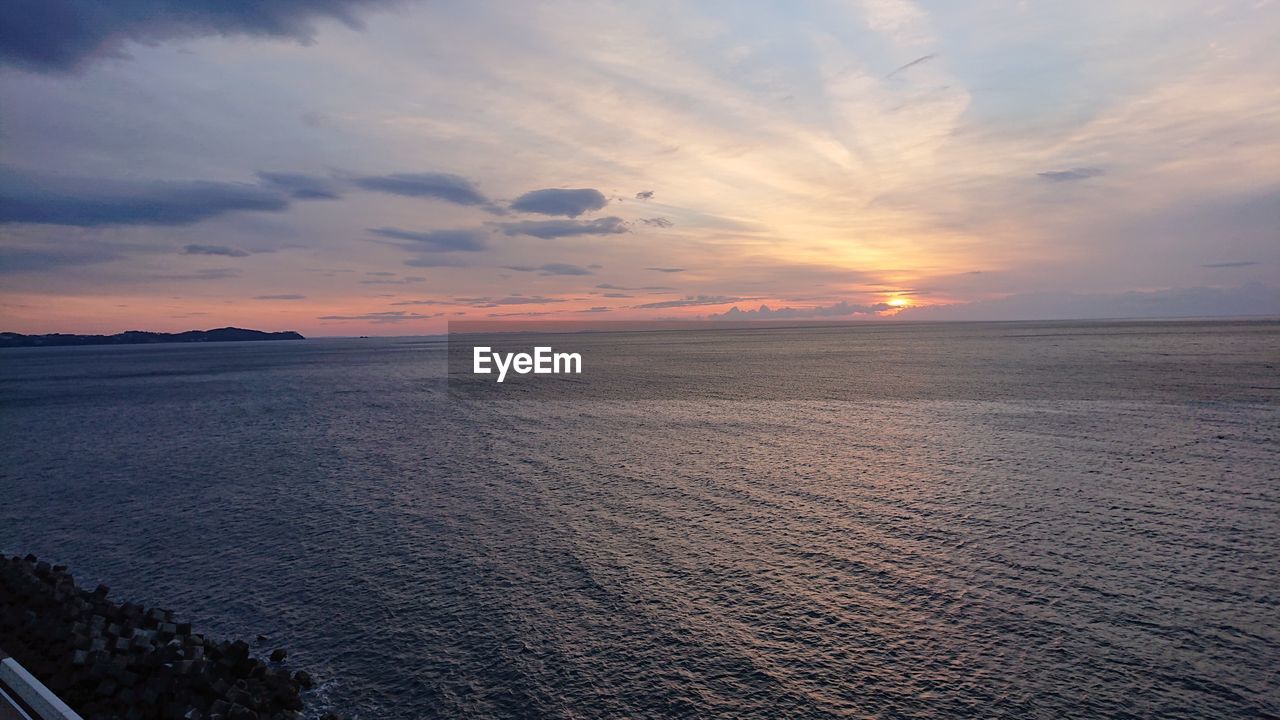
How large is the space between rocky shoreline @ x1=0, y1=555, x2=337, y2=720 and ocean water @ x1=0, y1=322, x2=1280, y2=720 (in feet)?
5.08

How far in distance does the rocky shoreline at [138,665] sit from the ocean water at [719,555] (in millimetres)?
1547

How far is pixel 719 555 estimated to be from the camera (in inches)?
1124

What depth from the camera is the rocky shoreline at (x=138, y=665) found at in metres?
16.7

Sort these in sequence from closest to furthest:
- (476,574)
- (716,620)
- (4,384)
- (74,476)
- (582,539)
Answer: (716,620), (476,574), (582,539), (74,476), (4,384)

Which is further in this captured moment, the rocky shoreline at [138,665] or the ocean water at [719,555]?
the ocean water at [719,555]

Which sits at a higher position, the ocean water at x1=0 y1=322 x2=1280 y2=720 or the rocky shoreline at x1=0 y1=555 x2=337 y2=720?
the rocky shoreline at x1=0 y1=555 x2=337 y2=720

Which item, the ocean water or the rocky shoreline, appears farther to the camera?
the ocean water

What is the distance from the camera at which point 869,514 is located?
34281 mm

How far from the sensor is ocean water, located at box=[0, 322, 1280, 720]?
61.5 feet

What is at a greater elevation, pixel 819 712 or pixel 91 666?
pixel 91 666

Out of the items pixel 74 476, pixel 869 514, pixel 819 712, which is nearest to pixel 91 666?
pixel 819 712

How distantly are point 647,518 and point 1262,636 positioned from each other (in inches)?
949

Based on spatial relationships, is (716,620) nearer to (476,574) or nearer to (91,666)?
(476,574)

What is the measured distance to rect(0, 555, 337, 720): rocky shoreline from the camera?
16734 mm
